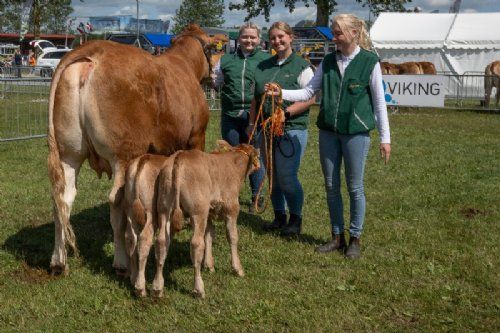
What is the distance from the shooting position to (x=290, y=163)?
6.55m

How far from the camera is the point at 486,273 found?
550cm

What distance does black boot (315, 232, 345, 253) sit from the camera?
20.1 ft

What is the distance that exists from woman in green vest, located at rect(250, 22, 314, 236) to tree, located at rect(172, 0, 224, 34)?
77840mm

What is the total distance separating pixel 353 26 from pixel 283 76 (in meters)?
0.99

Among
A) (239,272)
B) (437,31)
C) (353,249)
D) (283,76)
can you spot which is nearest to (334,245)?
(353,249)

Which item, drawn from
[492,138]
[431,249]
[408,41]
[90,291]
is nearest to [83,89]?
[90,291]

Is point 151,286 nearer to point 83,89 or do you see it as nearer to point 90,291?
point 90,291

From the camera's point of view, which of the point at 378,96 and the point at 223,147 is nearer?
the point at 223,147

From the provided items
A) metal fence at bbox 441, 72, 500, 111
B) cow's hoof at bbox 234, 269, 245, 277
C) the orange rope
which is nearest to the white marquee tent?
metal fence at bbox 441, 72, 500, 111

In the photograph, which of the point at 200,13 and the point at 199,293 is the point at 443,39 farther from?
the point at 200,13

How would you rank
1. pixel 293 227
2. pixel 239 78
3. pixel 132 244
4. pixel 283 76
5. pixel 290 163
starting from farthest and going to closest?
1. pixel 239 78
2. pixel 293 227
3. pixel 290 163
4. pixel 283 76
5. pixel 132 244

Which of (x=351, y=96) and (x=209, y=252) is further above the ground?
(x=351, y=96)

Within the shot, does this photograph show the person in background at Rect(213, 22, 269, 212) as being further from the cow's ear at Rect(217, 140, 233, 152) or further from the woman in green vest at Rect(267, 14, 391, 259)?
the cow's ear at Rect(217, 140, 233, 152)

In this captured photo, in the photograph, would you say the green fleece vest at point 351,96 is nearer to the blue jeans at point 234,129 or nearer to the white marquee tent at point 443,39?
the blue jeans at point 234,129
